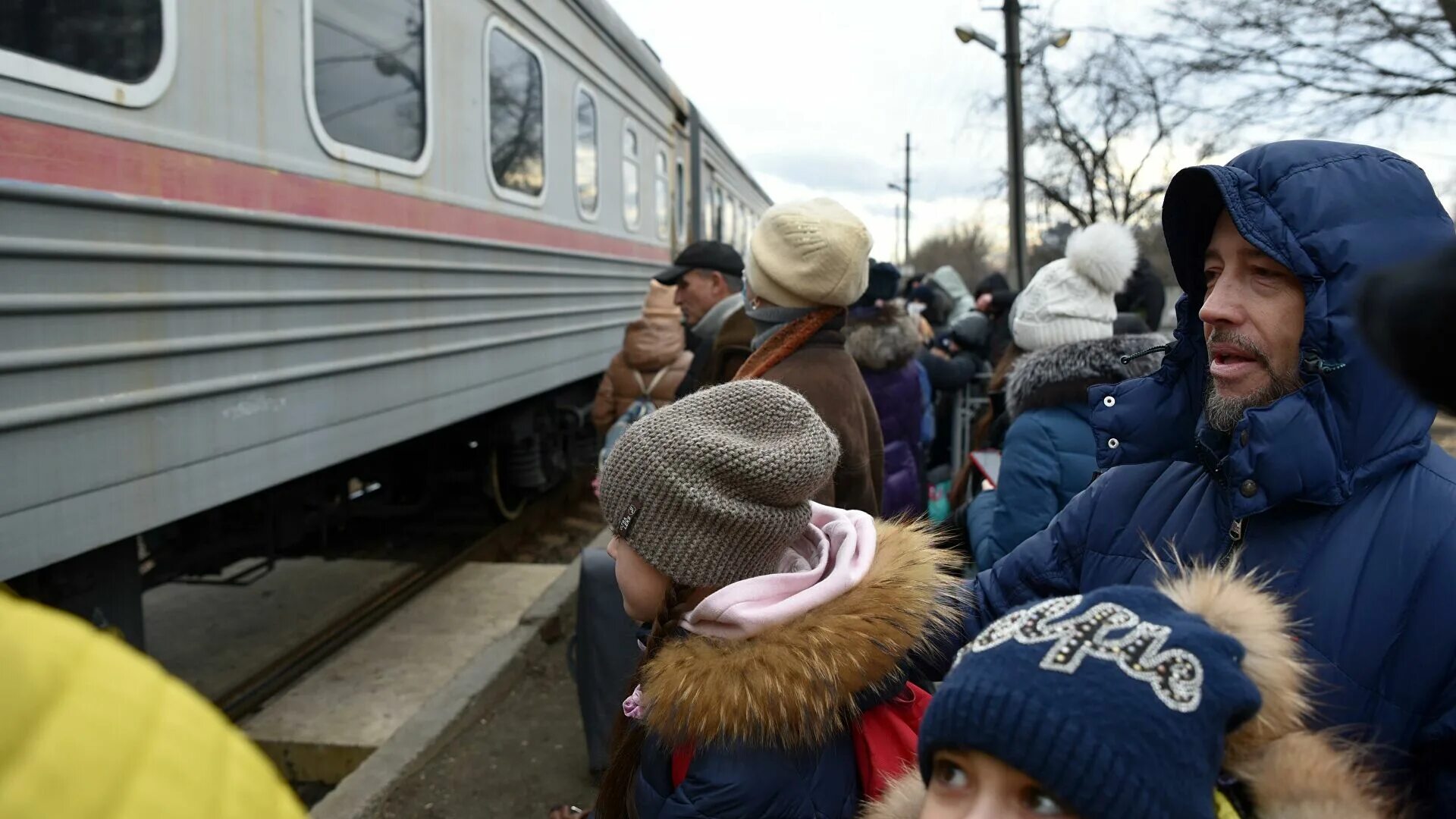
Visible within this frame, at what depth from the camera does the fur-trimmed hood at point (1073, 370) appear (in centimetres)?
272

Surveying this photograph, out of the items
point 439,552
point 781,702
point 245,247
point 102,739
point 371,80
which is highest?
point 371,80

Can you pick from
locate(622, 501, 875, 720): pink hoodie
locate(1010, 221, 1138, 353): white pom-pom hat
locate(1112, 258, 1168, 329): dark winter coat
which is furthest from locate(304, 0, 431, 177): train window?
locate(1112, 258, 1168, 329): dark winter coat

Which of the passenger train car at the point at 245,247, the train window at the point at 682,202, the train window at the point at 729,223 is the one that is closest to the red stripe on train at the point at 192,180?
the passenger train car at the point at 245,247

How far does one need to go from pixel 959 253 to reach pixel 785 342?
4591cm

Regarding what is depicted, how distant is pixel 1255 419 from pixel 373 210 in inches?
140

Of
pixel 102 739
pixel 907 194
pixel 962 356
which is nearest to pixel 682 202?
pixel 962 356

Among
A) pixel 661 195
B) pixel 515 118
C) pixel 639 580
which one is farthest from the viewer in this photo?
pixel 661 195

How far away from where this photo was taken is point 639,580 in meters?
1.60

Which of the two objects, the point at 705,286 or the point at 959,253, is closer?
the point at 705,286

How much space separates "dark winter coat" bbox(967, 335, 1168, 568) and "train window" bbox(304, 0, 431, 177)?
8.85 feet

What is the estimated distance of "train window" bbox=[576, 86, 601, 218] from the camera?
6.59m

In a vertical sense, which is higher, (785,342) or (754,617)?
(785,342)

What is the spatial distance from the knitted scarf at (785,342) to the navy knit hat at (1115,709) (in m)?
1.73

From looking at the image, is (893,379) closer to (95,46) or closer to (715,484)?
(715,484)
